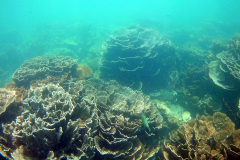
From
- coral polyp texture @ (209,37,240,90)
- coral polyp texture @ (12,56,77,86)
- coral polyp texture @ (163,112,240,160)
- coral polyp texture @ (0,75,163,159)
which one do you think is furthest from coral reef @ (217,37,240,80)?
coral polyp texture @ (12,56,77,86)

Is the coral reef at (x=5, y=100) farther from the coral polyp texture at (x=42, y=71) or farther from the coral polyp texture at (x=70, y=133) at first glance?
the coral polyp texture at (x=42, y=71)

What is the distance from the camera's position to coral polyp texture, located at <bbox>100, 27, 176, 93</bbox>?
677 cm

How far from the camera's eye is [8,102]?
3881 millimetres

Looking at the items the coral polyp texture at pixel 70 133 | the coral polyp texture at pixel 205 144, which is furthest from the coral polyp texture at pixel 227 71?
the coral polyp texture at pixel 70 133

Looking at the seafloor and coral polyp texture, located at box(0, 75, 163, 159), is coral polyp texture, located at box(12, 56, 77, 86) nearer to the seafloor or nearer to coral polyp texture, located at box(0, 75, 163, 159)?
the seafloor

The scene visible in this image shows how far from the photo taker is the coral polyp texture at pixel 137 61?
6.77 m

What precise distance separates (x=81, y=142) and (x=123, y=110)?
1.52m

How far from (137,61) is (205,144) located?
4670 millimetres

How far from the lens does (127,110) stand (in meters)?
3.87

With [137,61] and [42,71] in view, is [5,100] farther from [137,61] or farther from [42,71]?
[137,61]

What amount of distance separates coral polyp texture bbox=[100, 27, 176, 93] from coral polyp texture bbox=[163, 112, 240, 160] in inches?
130

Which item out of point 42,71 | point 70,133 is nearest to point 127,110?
point 70,133

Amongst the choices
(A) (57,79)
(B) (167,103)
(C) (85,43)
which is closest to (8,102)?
(A) (57,79)

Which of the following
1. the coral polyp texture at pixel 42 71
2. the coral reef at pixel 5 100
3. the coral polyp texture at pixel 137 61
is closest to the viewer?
the coral reef at pixel 5 100
